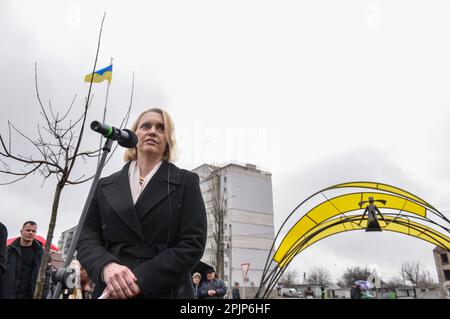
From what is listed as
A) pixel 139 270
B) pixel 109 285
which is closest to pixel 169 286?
pixel 139 270

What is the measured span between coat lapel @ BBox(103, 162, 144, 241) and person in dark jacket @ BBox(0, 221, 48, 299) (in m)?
4.09

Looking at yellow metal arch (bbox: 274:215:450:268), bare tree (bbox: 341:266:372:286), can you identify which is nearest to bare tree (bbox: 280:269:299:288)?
bare tree (bbox: 341:266:372:286)

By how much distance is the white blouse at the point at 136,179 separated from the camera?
5.94 ft

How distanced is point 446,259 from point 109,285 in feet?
205

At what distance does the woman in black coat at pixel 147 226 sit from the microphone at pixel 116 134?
0.10 meters

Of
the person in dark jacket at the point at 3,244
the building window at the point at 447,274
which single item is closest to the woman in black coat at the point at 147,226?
the person in dark jacket at the point at 3,244

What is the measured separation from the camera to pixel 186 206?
1766mm

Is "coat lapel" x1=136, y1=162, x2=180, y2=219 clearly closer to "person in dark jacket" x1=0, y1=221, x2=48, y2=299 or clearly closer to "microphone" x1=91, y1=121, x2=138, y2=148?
"microphone" x1=91, y1=121, x2=138, y2=148

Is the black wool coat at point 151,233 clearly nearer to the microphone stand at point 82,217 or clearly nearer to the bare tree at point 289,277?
the microphone stand at point 82,217

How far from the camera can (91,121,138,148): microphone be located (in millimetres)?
1774

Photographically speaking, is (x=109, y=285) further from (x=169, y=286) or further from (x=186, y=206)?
(x=186, y=206)

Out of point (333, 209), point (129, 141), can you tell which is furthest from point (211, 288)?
point (129, 141)

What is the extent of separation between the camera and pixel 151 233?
167 centimetres
